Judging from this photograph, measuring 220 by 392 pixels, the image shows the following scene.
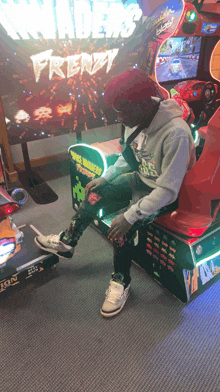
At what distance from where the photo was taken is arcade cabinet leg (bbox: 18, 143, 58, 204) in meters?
2.26

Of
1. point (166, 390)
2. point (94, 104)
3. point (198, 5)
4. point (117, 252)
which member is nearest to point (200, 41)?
point (198, 5)

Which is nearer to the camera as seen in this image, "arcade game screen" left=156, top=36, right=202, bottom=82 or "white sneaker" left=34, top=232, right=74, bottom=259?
"white sneaker" left=34, top=232, right=74, bottom=259

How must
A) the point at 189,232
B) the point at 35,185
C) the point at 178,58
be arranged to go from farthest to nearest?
the point at 178,58, the point at 35,185, the point at 189,232

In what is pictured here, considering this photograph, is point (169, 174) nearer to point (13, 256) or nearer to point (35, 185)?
point (13, 256)

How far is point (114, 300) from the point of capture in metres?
1.29

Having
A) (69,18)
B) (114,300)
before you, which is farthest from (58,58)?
(114,300)

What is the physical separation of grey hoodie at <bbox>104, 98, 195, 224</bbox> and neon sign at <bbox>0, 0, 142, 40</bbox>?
4.17ft

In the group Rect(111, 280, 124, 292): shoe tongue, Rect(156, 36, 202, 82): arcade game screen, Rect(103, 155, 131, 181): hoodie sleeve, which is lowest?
Rect(111, 280, 124, 292): shoe tongue

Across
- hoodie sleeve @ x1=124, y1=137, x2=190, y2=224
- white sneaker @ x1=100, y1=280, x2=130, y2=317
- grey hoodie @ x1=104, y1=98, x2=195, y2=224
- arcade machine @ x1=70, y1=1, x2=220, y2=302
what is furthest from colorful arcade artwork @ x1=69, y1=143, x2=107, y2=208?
white sneaker @ x1=100, y1=280, x2=130, y2=317

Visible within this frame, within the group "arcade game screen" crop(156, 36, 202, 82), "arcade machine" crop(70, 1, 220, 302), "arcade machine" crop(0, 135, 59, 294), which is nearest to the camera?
"arcade machine" crop(70, 1, 220, 302)

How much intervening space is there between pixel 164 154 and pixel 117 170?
0.42 meters

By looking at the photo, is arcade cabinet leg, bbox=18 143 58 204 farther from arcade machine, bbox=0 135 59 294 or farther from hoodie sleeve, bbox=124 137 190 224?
hoodie sleeve, bbox=124 137 190 224

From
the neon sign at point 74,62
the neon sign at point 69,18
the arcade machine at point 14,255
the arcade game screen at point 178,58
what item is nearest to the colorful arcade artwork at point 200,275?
the arcade machine at point 14,255

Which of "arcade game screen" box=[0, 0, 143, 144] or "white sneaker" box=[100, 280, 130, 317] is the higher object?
"arcade game screen" box=[0, 0, 143, 144]
